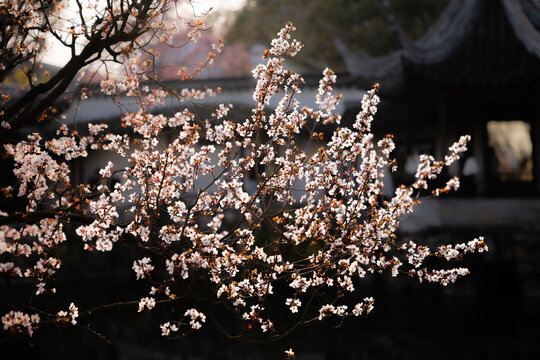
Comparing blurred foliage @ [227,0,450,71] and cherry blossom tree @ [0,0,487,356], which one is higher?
blurred foliage @ [227,0,450,71]

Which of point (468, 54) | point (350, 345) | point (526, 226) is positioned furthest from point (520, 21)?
point (350, 345)

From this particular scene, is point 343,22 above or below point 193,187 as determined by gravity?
above

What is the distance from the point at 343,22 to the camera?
26469 millimetres

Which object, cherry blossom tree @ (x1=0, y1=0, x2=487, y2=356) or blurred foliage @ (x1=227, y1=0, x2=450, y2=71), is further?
blurred foliage @ (x1=227, y1=0, x2=450, y2=71)

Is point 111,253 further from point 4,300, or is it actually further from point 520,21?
point 520,21

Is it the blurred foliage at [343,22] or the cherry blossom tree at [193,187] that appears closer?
the cherry blossom tree at [193,187]

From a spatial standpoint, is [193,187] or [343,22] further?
[343,22]

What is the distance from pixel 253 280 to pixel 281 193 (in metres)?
1.08

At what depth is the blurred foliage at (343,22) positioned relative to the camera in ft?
84.5

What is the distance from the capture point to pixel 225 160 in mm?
5895

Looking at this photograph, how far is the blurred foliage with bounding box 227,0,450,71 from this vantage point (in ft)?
84.5

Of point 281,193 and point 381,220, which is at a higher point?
point 281,193

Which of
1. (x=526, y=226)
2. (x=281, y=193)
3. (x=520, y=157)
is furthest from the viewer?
(x=520, y=157)

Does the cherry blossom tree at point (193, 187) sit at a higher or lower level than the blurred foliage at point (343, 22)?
lower
